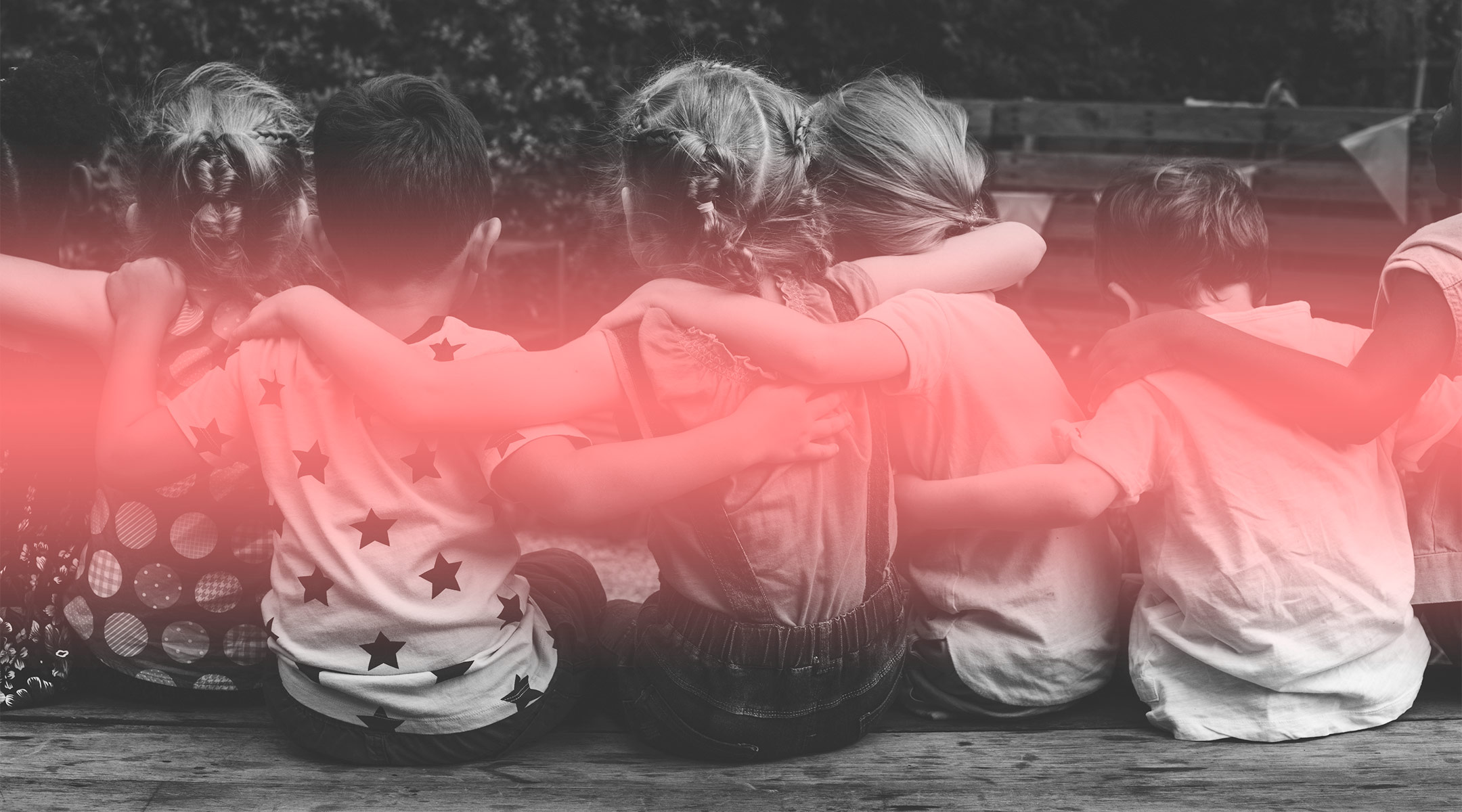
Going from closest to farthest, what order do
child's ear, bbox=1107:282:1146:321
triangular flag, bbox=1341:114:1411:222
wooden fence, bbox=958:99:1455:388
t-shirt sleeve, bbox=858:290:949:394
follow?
t-shirt sleeve, bbox=858:290:949:394 → child's ear, bbox=1107:282:1146:321 → triangular flag, bbox=1341:114:1411:222 → wooden fence, bbox=958:99:1455:388

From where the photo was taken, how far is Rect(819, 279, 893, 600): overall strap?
4.94ft

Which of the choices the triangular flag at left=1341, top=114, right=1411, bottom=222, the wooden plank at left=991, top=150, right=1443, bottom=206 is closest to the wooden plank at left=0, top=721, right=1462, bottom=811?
the wooden plank at left=991, top=150, right=1443, bottom=206

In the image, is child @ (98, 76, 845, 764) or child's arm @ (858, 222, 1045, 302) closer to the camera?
child @ (98, 76, 845, 764)

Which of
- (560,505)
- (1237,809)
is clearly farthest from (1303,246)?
(560,505)

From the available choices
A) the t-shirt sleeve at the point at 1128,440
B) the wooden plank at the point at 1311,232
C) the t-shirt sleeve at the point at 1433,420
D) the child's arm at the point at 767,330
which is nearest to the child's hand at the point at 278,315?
the child's arm at the point at 767,330

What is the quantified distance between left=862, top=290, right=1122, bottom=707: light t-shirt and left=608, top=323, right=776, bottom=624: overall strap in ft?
0.86

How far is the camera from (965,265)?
1643 millimetres

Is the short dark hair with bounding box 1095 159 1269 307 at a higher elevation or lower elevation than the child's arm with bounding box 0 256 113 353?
higher

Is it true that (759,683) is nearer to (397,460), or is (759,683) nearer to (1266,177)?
(397,460)

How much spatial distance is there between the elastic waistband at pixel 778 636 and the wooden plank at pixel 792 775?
137 millimetres

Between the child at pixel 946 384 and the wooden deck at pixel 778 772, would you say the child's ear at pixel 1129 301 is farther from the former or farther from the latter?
the wooden deck at pixel 778 772

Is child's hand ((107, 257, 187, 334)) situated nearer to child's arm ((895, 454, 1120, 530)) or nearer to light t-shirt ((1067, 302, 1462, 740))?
child's arm ((895, 454, 1120, 530))

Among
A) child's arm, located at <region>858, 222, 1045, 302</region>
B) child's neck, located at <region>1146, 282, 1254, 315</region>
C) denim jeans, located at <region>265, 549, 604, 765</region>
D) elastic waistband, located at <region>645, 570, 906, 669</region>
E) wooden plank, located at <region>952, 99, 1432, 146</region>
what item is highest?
wooden plank, located at <region>952, 99, 1432, 146</region>

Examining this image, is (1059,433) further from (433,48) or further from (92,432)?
(433,48)
